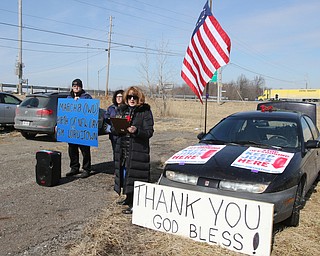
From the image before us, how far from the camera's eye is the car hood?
392cm

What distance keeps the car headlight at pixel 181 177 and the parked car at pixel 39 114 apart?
767 centimetres

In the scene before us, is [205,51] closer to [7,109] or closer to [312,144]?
[312,144]

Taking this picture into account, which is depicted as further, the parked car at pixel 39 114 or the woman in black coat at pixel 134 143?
the parked car at pixel 39 114

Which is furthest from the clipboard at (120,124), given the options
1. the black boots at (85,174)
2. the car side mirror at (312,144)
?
the car side mirror at (312,144)

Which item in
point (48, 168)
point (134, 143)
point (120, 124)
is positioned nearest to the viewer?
point (120, 124)

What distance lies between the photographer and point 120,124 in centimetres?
475

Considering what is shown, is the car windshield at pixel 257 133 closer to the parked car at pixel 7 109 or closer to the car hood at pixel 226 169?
the car hood at pixel 226 169

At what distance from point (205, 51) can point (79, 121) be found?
300 centimetres

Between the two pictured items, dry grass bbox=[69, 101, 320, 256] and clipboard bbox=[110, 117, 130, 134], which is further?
clipboard bbox=[110, 117, 130, 134]

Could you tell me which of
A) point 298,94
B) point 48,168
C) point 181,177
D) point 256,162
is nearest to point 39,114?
point 48,168

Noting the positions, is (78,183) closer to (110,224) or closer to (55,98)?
(110,224)

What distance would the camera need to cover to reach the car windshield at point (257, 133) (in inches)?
202

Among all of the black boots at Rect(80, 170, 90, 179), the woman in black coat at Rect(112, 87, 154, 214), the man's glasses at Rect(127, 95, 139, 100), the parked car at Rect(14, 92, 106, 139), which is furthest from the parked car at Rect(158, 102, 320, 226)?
the parked car at Rect(14, 92, 106, 139)

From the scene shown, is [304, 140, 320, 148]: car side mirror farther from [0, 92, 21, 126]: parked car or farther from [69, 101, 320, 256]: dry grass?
[0, 92, 21, 126]: parked car
